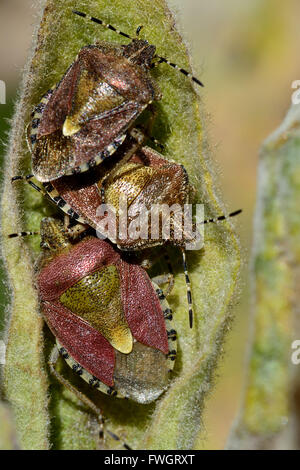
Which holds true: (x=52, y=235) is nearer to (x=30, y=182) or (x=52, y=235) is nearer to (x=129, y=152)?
(x=30, y=182)

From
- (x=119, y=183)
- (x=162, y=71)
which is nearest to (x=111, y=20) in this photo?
(x=162, y=71)

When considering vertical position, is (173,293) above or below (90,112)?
below

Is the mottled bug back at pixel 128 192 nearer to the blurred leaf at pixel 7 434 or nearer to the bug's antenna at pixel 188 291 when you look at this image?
the bug's antenna at pixel 188 291

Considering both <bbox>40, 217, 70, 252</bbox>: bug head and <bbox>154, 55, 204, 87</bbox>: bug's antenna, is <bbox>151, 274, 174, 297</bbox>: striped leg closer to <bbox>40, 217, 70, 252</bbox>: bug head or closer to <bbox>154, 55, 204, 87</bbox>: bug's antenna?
<bbox>40, 217, 70, 252</bbox>: bug head

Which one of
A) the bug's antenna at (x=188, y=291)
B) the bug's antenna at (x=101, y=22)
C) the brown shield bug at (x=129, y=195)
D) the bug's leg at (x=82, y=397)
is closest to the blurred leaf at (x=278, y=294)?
the bug's antenna at (x=188, y=291)

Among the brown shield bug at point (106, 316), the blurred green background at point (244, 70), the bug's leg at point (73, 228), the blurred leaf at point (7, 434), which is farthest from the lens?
the blurred green background at point (244, 70)

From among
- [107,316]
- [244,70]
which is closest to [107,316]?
[107,316]

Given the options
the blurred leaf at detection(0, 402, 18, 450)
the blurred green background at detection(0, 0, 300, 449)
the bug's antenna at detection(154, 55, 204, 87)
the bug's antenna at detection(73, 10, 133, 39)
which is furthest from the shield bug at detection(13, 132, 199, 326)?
the blurred green background at detection(0, 0, 300, 449)
